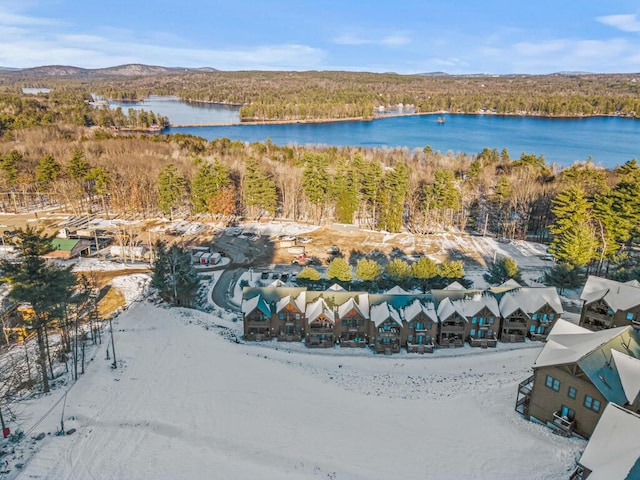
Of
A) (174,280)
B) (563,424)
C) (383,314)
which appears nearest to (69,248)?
(174,280)

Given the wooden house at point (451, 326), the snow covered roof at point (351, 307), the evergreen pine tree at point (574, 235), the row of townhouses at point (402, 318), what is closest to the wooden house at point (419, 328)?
the row of townhouses at point (402, 318)

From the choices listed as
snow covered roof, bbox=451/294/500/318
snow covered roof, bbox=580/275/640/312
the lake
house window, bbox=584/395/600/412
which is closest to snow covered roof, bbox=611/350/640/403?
house window, bbox=584/395/600/412

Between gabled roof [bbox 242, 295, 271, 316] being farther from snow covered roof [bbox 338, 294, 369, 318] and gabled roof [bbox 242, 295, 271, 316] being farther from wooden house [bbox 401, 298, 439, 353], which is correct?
wooden house [bbox 401, 298, 439, 353]

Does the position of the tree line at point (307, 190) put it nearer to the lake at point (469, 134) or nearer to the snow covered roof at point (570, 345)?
the snow covered roof at point (570, 345)

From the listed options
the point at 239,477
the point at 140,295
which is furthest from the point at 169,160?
the point at 239,477

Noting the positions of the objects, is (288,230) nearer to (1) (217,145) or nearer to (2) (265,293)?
(2) (265,293)

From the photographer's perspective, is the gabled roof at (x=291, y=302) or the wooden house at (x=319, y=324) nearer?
the wooden house at (x=319, y=324)
